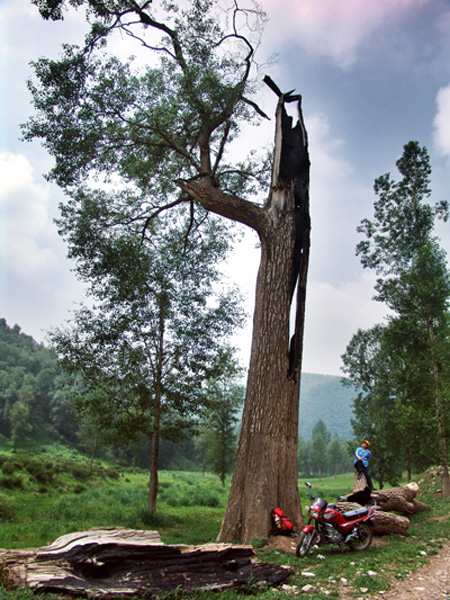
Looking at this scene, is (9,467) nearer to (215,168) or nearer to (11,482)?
(11,482)

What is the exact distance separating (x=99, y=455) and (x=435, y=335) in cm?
4772

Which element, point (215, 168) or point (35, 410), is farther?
point (35, 410)

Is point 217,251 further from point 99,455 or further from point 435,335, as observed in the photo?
point 99,455

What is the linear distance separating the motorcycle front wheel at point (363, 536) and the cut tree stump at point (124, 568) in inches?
88.0

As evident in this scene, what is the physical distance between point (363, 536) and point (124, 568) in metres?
4.29

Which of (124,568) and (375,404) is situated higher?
(375,404)

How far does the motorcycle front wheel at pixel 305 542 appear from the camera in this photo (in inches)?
224

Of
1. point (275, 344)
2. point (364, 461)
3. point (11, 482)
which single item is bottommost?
point (11, 482)

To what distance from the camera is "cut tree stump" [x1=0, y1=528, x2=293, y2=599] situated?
3959mm

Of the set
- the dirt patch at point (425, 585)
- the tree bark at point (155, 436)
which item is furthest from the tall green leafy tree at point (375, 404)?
the dirt patch at point (425, 585)

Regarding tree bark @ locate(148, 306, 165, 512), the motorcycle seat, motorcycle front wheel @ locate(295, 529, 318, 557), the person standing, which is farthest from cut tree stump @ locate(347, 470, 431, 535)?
tree bark @ locate(148, 306, 165, 512)

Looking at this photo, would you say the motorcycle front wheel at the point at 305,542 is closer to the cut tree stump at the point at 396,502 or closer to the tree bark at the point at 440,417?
the cut tree stump at the point at 396,502

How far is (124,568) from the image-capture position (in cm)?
427

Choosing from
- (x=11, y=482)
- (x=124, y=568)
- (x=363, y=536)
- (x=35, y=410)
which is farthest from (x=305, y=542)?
(x=35, y=410)
